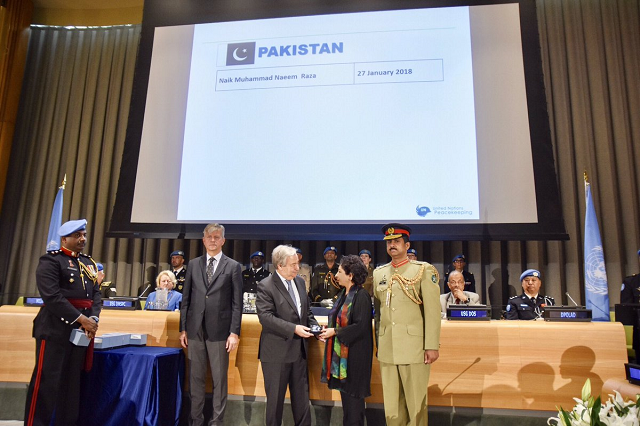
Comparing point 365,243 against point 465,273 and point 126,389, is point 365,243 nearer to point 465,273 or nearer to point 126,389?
point 465,273

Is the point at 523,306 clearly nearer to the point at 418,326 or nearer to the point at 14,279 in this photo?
the point at 418,326

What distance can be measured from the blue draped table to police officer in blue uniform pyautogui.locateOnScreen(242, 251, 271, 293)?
8.36 feet

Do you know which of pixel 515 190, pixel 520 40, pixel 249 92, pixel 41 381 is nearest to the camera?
pixel 41 381

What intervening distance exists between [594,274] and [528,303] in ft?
4.80

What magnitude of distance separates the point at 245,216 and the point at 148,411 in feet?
7.62

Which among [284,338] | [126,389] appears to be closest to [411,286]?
[284,338]

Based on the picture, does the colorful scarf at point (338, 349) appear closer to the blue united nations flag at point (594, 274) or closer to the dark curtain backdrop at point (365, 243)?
the dark curtain backdrop at point (365, 243)

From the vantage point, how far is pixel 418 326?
8.22 ft

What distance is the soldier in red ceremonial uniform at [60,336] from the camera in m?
2.49

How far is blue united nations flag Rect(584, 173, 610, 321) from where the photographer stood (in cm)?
467

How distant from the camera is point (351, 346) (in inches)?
104

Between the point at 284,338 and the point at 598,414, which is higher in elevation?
the point at 598,414

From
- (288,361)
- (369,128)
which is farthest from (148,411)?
(369,128)

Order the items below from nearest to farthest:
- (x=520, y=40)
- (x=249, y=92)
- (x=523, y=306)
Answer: (x=523, y=306)
(x=520, y=40)
(x=249, y=92)
